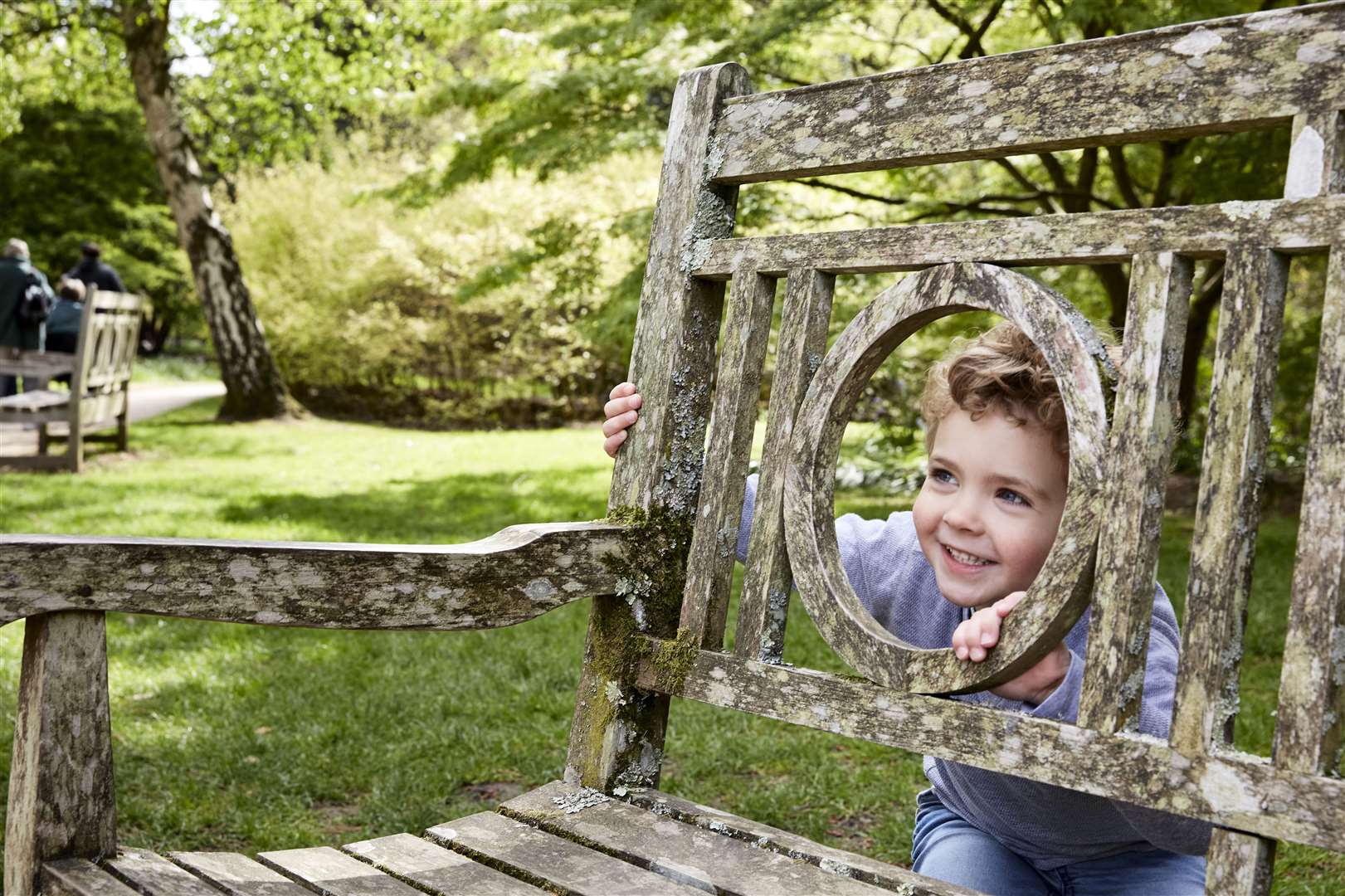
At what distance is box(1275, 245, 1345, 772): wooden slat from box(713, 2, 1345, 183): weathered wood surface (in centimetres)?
21

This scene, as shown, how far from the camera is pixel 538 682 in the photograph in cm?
476

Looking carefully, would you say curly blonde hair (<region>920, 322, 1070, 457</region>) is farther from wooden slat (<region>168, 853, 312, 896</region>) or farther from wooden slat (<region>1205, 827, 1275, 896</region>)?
wooden slat (<region>168, 853, 312, 896</region>)

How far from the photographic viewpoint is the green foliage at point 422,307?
16438mm

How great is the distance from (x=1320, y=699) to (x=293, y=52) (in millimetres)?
16089

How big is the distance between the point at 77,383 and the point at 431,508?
10.5 ft

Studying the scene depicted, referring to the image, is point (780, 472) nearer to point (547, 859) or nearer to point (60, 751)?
point (547, 859)

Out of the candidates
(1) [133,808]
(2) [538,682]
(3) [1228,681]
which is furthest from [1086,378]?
(2) [538,682]

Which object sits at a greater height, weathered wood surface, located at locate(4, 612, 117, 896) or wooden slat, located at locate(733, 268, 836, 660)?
wooden slat, located at locate(733, 268, 836, 660)

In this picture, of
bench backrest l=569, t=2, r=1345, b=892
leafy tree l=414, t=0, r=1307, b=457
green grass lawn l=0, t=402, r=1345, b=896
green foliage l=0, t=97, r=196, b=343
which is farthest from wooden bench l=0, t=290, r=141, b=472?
green foliage l=0, t=97, r=196, b=343

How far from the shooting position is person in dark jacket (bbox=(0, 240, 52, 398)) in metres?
11.8

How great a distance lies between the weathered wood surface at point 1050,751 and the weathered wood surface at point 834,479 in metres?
0.04

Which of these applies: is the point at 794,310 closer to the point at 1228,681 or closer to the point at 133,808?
the point at 1228,681

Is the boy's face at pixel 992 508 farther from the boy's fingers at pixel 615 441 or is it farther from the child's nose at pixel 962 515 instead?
the boy's fingers at pixel 615 441

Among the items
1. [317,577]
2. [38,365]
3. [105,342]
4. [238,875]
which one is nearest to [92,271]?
[105,342]
